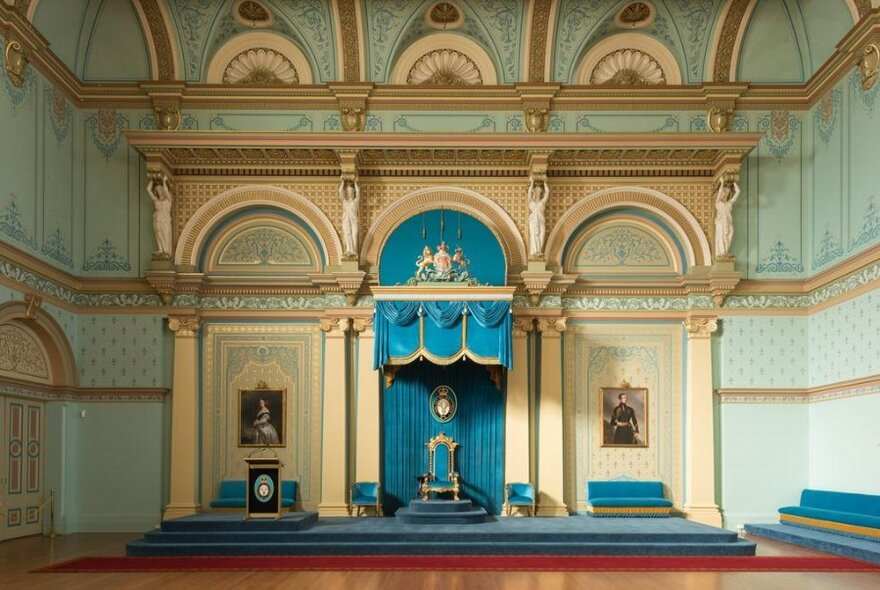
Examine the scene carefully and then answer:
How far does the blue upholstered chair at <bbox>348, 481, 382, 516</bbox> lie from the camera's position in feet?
55.1

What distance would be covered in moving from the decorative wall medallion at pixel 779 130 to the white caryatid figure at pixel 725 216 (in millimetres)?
1268

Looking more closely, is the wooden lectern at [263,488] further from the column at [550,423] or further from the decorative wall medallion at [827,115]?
the decorative wall medallion at [827,115]

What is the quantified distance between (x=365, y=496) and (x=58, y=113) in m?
9.29

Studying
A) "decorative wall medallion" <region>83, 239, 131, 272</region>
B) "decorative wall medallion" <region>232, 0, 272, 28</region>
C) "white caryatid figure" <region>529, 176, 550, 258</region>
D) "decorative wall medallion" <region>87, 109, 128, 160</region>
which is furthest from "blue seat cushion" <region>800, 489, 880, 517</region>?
"decorative wall medallion" <region>87, 109, 128, 160</region>

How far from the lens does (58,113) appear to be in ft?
55.2

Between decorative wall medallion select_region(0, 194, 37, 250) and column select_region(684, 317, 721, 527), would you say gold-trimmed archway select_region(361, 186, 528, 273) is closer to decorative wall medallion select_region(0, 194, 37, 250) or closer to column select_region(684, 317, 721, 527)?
column select_region(684, 317, 721, 527)

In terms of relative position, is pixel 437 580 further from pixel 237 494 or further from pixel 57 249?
pixel 57 249

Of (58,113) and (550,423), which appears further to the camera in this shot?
(550,423)

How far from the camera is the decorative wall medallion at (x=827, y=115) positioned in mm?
16641

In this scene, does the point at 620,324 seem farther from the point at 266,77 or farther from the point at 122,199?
the point at 122,199

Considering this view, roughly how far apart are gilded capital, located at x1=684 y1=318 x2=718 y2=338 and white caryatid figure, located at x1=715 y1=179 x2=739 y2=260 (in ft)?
4.13

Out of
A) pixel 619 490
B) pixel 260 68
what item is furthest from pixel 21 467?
pixel 619 490

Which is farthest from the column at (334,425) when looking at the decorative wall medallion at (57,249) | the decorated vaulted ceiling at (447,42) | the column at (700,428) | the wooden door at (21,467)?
the column at (700,428)

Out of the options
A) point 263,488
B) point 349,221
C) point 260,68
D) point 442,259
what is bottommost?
point 263,488
